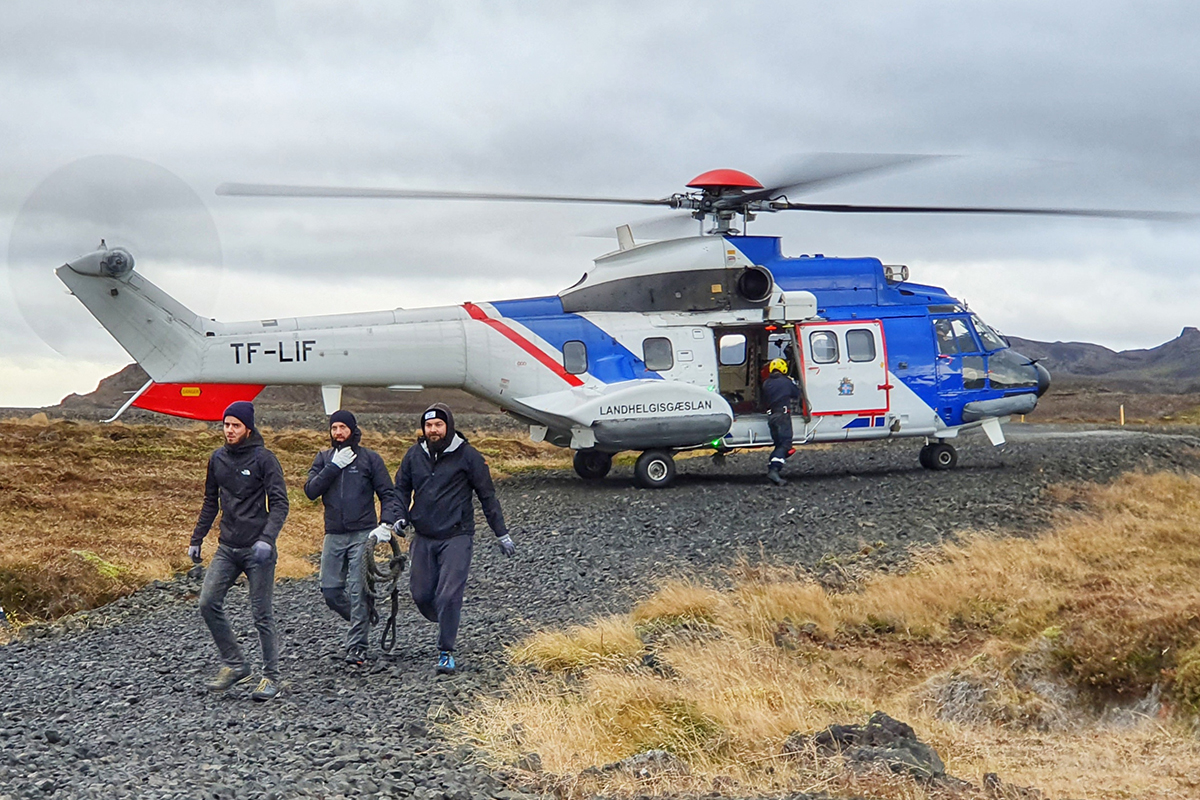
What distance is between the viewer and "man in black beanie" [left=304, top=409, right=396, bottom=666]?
29.5 ft

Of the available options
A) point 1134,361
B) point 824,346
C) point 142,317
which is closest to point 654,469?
point 824,346

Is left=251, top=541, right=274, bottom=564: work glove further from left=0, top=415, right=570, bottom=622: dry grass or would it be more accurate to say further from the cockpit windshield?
the cockpit windshield

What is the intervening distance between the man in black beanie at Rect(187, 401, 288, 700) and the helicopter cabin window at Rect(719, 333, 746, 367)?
11386 millimetres

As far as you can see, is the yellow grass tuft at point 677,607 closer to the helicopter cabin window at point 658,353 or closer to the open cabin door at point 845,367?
the helicopter cabin window at point 658,353

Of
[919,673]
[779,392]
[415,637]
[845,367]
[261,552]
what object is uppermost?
[845,367]

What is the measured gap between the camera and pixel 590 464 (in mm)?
20047

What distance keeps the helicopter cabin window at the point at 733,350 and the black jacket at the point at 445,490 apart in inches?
412

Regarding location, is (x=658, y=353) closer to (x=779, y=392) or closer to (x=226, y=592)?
(x=779, y=392)

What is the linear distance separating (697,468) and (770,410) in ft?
13.2

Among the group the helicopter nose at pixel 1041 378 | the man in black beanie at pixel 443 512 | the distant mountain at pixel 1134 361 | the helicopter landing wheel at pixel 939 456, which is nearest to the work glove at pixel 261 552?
the man in black beanie at pixel 443 512

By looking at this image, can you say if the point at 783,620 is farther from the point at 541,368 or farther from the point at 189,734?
the point at 541,368

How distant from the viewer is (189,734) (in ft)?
23.8

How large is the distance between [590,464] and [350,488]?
11.2 meters

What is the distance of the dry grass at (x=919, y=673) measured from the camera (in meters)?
6.47
